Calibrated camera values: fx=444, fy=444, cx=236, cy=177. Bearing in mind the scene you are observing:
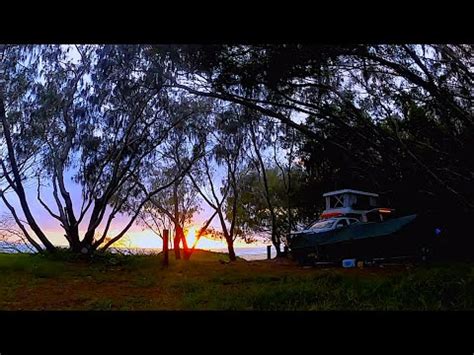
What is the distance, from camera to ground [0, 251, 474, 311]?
127 inches

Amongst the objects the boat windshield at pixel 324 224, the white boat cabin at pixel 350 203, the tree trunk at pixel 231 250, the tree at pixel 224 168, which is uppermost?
the tree at pixel 224 168

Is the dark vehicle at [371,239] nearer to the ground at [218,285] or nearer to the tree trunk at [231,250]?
the ground at [218,285]

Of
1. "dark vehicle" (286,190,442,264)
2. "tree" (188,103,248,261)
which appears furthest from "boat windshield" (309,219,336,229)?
"tree" (188,103,248,261)

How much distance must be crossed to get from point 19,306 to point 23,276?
255mm

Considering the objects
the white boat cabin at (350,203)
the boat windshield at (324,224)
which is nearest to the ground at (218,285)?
the boat windshield at (324,224)

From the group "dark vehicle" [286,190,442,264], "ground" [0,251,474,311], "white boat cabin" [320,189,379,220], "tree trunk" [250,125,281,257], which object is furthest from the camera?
"tree trunk" [250,125,281,257]

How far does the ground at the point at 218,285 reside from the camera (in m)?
3.23

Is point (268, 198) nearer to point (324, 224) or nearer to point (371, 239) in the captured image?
point (324, 224)

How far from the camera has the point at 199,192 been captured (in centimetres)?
358

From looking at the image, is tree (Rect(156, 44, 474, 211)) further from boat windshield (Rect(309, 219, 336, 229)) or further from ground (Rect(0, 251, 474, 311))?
ground (Rect(0, 251, 474, 311))

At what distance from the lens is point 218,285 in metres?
3.38
